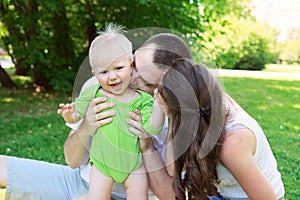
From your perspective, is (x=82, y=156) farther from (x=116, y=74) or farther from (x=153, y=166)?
(x=116, y=74)

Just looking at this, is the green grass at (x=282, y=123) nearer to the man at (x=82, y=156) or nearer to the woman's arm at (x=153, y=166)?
the man at (x=82, y=156)

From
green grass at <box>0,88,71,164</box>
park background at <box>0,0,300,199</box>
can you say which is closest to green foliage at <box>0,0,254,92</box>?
park background at <box>0,0,300,199</box>

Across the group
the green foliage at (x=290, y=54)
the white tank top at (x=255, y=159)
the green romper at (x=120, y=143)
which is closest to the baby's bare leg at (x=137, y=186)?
the green romper at (x=120, y=143)

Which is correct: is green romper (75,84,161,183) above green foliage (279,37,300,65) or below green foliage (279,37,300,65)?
above

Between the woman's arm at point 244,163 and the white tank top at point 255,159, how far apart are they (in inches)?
1.7

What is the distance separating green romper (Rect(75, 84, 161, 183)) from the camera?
1872 mm

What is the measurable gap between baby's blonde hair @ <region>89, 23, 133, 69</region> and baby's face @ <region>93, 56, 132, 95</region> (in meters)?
0.02

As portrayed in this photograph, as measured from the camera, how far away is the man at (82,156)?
1890 millimetres

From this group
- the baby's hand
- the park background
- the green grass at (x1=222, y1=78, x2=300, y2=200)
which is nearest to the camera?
the baby's hand

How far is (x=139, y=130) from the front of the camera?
1.86 m

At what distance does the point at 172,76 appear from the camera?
1.64 metres

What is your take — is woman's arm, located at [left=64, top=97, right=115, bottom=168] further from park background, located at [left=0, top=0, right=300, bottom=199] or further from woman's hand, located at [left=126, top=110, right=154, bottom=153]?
park background, located at [left=0, top=0, right=300, bottom=199]

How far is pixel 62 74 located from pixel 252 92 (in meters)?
4.37

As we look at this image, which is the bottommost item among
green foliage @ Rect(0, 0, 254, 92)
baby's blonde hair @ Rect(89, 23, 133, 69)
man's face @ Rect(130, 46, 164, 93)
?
green foliage @ Rect(0, 0, 254, 92)
